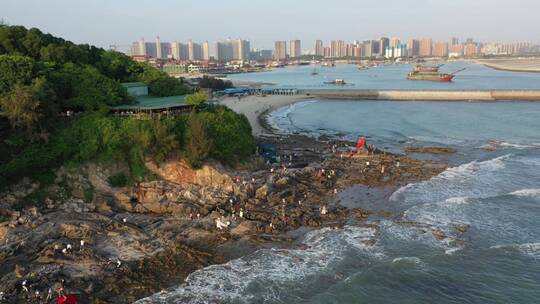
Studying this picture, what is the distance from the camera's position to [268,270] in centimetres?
1995

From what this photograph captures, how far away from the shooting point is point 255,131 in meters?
52.8

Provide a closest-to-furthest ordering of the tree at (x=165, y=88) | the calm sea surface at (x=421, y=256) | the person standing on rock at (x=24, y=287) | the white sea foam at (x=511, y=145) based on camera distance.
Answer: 1. the person standing on rock at (x=24, y=287)
2. the calm sea surface at (x=421, y=256)
3. the tree at (x=165, y=88)
4. the white sea foam at (x=511, y=145)

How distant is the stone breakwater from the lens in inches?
3307

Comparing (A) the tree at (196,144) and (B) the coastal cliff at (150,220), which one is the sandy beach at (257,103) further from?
(B) the coastal cliff at (150,220)

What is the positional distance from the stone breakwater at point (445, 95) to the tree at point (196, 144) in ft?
216

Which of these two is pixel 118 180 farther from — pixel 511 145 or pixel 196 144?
pixel 511 145

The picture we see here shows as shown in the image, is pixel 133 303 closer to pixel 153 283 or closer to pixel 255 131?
pixel 153 283

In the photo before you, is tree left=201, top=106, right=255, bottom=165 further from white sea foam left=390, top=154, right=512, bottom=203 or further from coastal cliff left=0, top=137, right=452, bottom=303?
white sea foam left=390, top=154, right=512, bottom=203

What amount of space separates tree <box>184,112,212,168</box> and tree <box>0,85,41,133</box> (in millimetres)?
9494

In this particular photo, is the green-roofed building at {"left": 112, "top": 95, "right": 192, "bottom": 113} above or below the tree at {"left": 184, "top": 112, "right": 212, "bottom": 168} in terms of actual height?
above

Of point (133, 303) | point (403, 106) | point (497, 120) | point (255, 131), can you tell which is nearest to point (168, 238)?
point (133, 303)

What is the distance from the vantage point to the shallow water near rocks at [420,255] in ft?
59.8

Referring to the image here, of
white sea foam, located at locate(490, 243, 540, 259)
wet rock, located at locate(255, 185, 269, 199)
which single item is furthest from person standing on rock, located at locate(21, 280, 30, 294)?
white sea foam, located at locate(490, 243, 540, 259)

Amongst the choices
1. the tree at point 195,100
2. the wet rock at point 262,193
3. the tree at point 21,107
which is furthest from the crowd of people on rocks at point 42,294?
the tree at point 195,100
